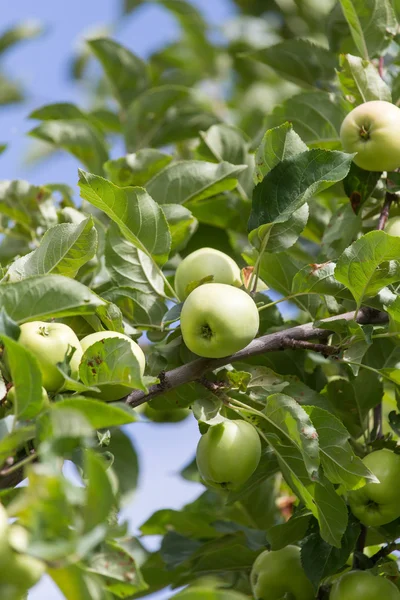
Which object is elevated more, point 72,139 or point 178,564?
point 72,139

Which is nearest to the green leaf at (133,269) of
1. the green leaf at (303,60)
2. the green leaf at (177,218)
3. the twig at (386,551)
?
the green leaf at (177,218)

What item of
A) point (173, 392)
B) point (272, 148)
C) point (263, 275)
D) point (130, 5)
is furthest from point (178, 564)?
point (130, 5)

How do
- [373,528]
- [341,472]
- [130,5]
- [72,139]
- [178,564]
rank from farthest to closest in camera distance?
[130,5], [72,139], [178,564], [373,528], [341,472]

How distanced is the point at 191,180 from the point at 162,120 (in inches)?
35.6

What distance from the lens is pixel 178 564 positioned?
1.93m

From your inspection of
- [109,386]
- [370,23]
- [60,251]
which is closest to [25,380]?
[109,386]

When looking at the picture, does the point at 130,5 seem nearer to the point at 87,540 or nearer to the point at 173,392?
the point at 173,392

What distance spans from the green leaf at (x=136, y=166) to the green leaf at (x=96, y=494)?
1365 millimetres

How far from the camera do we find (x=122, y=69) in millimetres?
2824

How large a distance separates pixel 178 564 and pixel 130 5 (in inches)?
114

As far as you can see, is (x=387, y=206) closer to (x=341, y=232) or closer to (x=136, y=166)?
(x=341, y=232)

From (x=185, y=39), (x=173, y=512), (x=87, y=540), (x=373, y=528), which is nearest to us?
(x=87, y=540)

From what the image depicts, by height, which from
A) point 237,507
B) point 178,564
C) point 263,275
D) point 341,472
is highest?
point 263,275

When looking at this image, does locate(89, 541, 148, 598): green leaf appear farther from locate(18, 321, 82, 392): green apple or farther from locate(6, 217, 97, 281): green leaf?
locate(6, 217, 97, 281): green leaf
